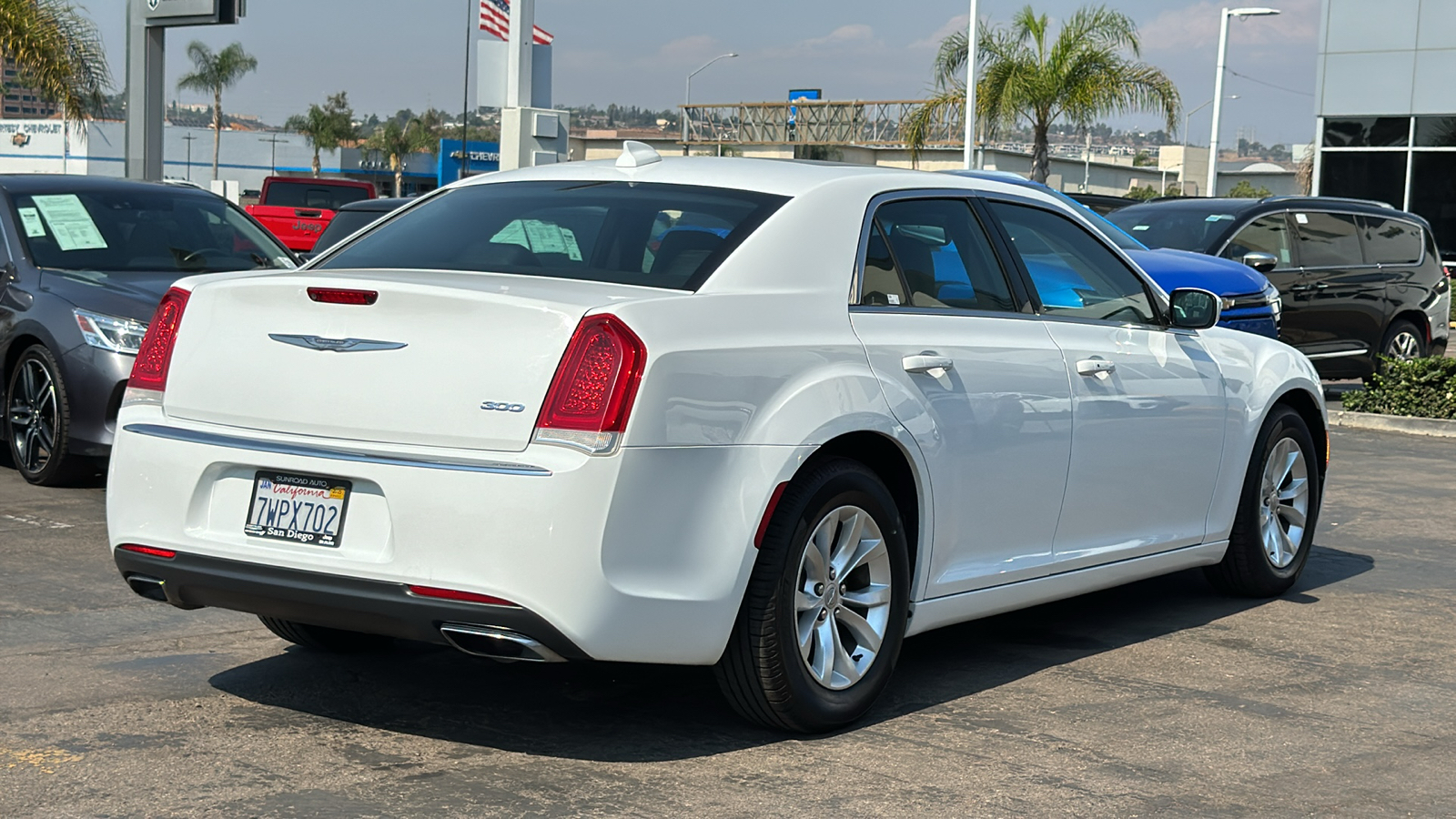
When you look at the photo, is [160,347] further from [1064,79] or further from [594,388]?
[1064,79]

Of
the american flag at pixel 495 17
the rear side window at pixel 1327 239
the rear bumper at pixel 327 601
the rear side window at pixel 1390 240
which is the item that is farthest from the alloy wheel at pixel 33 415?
the rear side window at pixel 1390 240

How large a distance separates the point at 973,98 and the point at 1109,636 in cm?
2714

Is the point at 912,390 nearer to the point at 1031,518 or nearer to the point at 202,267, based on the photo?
the point at 1031,518

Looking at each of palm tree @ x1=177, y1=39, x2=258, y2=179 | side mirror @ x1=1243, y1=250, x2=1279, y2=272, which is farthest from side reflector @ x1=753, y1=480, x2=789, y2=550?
palm tree @ x1=177, y1=39, x2=258, y2=179

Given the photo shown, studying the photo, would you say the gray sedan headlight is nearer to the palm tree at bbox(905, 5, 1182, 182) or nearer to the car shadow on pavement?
the car shadow on pavement

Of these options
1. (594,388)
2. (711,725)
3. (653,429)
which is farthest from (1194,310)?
(594,388)

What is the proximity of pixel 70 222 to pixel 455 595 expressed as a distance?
663cm

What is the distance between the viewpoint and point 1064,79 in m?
31.7

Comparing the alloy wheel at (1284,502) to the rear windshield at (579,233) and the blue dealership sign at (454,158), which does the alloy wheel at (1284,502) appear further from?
the blue dealership sign at (454,158)

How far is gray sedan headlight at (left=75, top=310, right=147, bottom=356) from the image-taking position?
870 cm

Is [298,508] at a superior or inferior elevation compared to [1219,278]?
inferior

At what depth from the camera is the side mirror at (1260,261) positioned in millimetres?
13836

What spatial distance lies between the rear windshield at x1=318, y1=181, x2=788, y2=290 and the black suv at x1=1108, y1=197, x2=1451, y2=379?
979 centimetres

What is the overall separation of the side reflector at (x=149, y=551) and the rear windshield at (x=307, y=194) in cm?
2801
